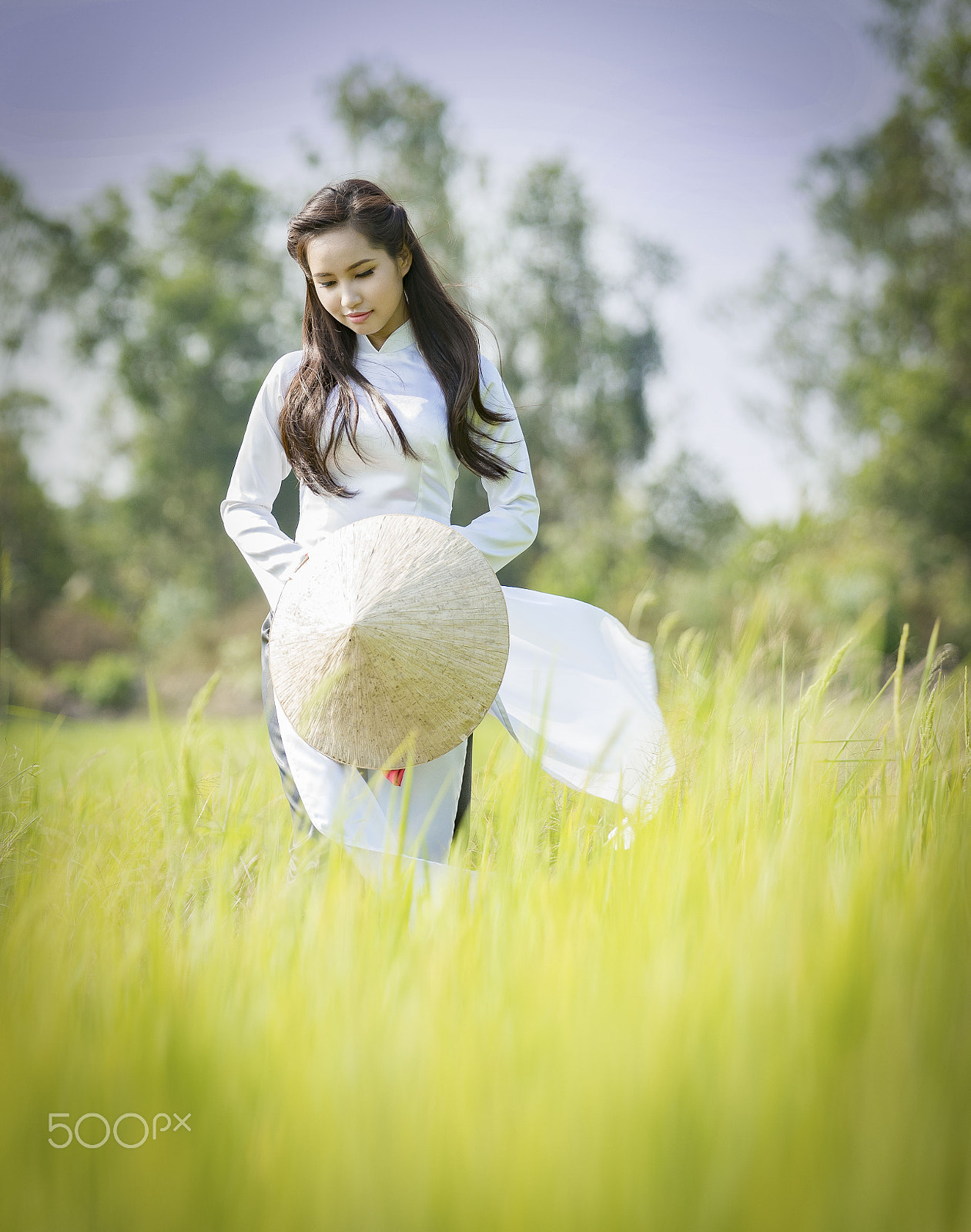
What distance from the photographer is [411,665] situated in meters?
1.58

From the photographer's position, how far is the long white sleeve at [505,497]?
195 centimetres

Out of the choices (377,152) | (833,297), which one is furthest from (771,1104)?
(833,297)

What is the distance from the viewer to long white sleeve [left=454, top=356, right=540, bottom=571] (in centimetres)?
195

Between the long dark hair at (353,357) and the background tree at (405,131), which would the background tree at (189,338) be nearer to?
the background tree at (405,131)

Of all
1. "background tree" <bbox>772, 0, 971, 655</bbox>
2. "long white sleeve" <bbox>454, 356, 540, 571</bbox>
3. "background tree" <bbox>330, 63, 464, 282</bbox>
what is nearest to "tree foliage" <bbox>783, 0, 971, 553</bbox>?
"background tree" <bbox>772, 0, 971, 655</bbox>

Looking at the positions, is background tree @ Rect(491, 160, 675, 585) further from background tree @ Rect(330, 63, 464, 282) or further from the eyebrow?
the eyebrow

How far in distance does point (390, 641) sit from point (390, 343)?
0.86 meters

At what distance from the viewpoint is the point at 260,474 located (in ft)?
6.73

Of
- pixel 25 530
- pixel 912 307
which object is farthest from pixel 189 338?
pixel 912 307

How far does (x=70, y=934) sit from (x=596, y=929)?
80 cm

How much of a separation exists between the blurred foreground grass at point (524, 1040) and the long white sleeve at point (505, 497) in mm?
628

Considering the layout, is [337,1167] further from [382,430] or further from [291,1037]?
[382,430]

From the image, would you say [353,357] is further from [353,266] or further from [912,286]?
[912,286]

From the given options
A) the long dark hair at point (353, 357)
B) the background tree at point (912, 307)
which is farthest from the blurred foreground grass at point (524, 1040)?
the background tree at point (912, 307)
